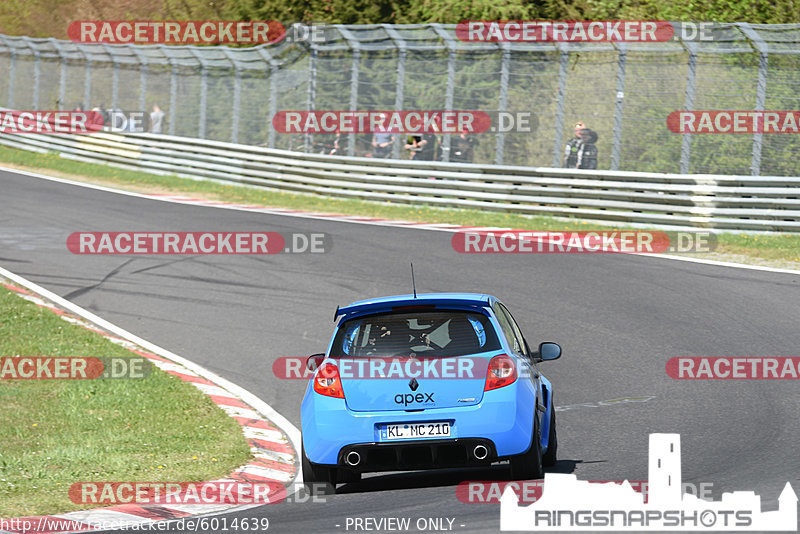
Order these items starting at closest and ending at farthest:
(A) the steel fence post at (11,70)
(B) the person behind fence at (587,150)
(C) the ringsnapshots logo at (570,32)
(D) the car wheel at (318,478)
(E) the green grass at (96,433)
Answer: (D) the car wheel at (318,478) → (E) the green grass at (96,433) → (C) the ringsnapshots logo at (570,32) → (B) the person behind fence at (587,150) → (A) the steel fence post at (11,70)

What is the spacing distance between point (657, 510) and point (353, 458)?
2318 millimetres

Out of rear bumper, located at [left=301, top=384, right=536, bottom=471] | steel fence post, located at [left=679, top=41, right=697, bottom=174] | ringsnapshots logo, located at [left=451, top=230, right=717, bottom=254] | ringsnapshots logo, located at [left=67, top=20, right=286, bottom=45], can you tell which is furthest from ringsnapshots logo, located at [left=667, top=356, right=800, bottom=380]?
ringsnapshots logo, located at [left=67, top=20, right=286, bottom=45]

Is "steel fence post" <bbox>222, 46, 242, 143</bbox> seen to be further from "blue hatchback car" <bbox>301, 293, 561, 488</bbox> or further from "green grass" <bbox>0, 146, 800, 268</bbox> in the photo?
"blue hatchback car" <bbox>301, 293, 561, 488</bbox>

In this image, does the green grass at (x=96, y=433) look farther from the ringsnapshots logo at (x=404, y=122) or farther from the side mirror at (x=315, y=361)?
the ringsnapshots logo at (x=404, y=122)

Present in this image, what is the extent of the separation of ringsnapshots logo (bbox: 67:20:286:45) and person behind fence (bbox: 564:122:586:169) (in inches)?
695

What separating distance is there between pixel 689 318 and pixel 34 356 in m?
7.82

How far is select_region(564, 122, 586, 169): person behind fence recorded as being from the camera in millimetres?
23312

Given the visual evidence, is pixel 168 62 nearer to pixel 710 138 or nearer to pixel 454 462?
pixel 710 138

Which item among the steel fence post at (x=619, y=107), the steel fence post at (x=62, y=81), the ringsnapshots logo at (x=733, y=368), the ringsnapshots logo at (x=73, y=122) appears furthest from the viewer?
the steel fence post at (x=62, y=81)

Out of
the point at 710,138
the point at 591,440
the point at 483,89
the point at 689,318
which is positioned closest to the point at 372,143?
the point at 483,89

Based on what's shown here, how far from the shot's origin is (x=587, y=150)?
2320 centimetres

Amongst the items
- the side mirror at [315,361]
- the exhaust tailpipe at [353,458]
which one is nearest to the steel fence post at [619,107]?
the side mirror at [315,361]

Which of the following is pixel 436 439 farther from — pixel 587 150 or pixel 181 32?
pixel 181 32

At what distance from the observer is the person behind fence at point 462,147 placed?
990 inches
